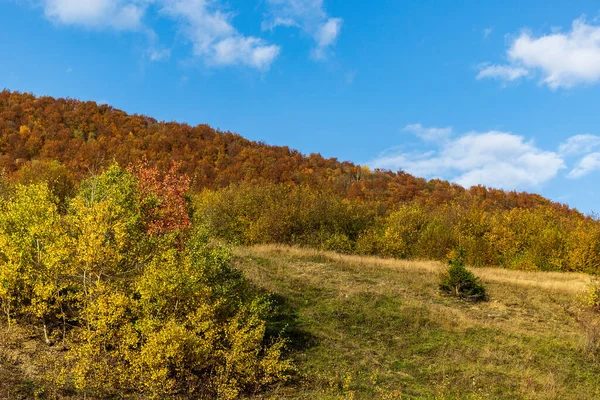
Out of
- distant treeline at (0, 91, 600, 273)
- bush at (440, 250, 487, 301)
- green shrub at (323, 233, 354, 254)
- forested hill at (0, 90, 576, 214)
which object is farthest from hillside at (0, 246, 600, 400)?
forested hill at (0, 90, 576, 214)

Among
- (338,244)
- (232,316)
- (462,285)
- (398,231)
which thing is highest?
(398,231)

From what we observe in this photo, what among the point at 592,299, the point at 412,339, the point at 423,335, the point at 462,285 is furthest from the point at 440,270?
the point at 412,339

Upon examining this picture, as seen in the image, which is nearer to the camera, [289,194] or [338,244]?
[338,244]

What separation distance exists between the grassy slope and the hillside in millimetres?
59

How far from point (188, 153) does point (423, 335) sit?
84.5 m

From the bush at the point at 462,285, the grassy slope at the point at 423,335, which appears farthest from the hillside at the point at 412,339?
the bush at the point at 462,285

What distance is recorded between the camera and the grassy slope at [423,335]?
53.7 ft

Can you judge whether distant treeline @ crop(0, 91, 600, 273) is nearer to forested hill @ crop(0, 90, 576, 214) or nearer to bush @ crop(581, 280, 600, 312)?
forested hill @ crop(0, 90, 576, 214)

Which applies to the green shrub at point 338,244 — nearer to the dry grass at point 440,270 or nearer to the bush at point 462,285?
the dry grass at point 440,270

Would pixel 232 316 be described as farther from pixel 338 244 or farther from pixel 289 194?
pixel 289 194

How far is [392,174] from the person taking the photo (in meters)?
120

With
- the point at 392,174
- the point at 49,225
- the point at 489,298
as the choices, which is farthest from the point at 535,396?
the point at 392,174

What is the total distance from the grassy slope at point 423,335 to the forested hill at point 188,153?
53568 millimetres

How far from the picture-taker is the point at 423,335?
21.9m
